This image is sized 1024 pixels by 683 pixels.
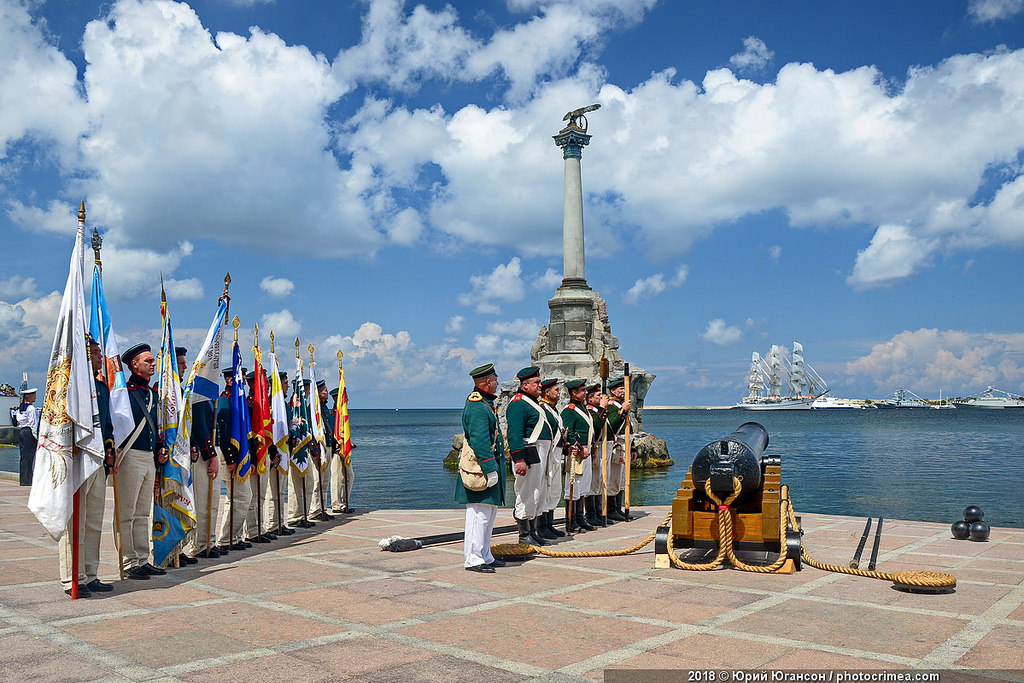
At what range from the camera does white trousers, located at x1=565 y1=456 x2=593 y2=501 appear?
34.6 ft

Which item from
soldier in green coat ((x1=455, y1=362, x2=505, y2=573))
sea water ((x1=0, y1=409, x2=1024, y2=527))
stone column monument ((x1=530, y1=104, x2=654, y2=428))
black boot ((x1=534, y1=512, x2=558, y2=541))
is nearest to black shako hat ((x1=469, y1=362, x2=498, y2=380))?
soldier in green coat ((x1=455, y1=362, x2=505, y2=573))

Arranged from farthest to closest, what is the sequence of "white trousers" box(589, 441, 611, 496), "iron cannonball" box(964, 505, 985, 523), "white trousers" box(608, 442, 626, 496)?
"white trousers" box(608, 442, 626, 496)
"white trousers" box(589, 441, 611, 496)
"iron cannonball" box(964, 505, 985, 523)

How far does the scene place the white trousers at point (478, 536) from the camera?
7.93 meters

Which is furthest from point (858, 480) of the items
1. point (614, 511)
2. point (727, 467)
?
point (727, 467)

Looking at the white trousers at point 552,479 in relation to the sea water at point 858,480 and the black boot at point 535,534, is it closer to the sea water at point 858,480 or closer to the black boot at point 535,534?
the black boot at point 535,534

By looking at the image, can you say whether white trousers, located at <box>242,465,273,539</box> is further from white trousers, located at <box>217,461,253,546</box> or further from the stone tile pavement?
the stone tile pavement

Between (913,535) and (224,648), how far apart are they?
852cm

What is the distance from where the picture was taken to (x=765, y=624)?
566 cm

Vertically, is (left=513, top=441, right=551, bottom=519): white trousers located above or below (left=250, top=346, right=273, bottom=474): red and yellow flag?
below

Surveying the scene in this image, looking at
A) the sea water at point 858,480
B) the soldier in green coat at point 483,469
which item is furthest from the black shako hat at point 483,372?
the sea water at point 858,480

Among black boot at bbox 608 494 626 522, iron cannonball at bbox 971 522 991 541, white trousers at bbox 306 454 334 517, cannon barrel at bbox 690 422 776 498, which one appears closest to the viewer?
cannon barrel at bbox 690 422 776 498

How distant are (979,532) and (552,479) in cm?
504

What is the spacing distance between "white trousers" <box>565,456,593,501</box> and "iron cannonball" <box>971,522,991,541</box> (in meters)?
4.58

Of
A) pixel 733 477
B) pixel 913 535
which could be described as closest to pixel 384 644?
pixel 733 477
